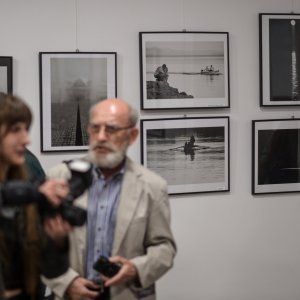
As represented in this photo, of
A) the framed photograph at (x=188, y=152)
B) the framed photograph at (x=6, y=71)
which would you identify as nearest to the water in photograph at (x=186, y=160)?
the framed photograph at (x=188, y=152)

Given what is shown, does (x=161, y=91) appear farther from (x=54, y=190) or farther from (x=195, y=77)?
(x=54, y=190)

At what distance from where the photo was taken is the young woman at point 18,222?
3.01ft

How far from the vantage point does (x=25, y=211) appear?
933mm

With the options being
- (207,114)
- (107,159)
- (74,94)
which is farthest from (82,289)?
(207,114)

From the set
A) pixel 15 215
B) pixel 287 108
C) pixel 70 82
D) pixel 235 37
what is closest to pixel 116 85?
pixel 70 82

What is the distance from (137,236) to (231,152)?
4.57 ft

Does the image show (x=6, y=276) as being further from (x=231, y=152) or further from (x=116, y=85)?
(x=231, y=152)

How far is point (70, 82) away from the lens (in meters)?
2.64

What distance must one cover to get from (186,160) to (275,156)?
0.54 metres

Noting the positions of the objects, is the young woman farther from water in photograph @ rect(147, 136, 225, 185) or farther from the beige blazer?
water in photograph @ rect(147, 136, 225, 185)

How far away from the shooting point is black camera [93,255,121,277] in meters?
1.46

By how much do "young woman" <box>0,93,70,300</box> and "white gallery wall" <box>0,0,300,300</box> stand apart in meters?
1.72

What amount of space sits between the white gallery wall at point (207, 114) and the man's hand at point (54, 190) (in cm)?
176

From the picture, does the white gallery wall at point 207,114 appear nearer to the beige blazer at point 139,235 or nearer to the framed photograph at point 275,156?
the framed photograph at point 275,156
